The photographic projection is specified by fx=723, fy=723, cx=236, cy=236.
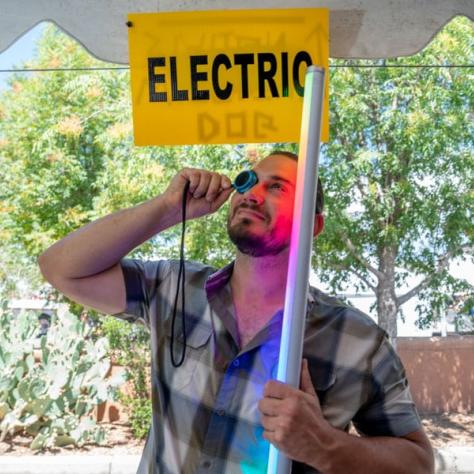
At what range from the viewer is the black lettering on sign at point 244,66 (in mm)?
1610

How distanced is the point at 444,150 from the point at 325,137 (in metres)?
5.74

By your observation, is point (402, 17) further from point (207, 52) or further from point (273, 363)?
point (273, 363)

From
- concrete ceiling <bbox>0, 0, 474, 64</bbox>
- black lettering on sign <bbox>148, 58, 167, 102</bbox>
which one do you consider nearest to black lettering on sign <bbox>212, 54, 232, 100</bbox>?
black lettering on sign <bbox>148, 58, 167, 102</bbox>

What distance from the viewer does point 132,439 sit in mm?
7227

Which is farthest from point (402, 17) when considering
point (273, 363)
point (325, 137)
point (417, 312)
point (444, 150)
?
point (417, 312)

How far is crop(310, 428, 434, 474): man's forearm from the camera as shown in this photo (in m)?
0.99

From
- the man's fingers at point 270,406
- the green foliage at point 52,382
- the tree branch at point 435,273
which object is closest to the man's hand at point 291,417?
the man's fingers at point 270,406

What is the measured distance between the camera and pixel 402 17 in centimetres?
185

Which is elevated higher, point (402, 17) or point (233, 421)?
point (402, 17)

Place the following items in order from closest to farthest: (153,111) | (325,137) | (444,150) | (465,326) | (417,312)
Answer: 1. (325,137)
2. (153,111)
3. (444,150)
4. (417,312)
5. (465,326)

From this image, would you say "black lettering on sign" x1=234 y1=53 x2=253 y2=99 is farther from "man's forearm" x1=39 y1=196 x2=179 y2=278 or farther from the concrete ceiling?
"man's forearm" x1=39 y1=196 x2=179 y2=278

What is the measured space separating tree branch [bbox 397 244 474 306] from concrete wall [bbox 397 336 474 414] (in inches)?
24.4

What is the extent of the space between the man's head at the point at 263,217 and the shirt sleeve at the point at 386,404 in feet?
0.86

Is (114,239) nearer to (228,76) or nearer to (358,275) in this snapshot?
(228,76)
